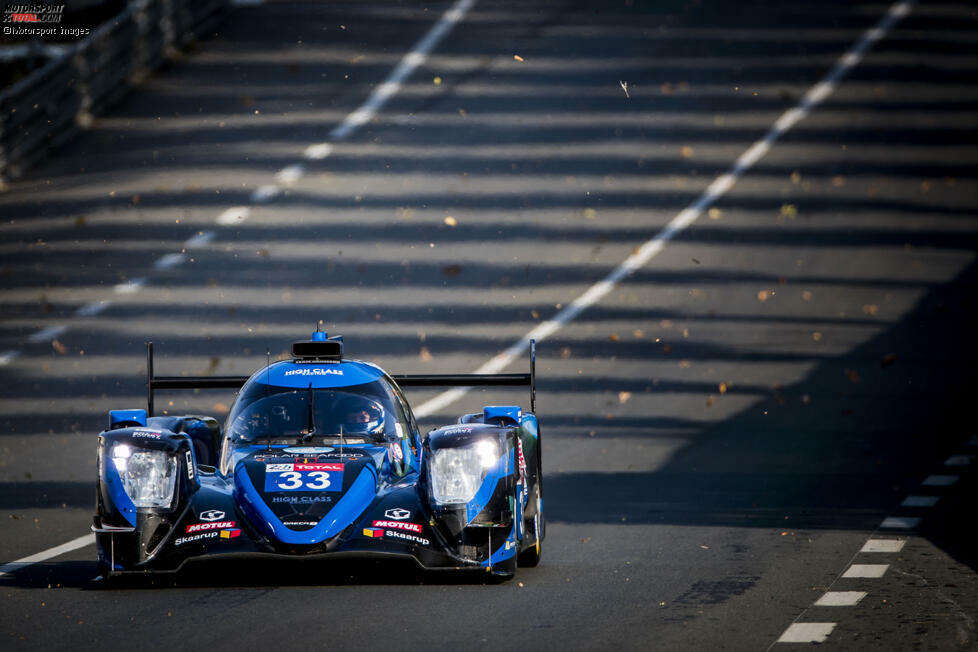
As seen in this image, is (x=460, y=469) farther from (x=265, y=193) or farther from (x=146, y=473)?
(x=265, y=193)

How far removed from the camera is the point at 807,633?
7.94 m

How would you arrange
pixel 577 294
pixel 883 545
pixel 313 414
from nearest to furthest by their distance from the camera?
pixel 313 414 < pixel 883 545 < pixel 577 294

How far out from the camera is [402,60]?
105 ft

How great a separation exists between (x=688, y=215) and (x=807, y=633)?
1870 centimetres

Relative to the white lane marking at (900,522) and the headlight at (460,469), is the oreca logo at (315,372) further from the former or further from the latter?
the white lane marking at (900,522)

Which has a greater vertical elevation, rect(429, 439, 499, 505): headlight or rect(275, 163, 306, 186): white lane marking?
rect(275, 163, 306, 186): white lane marking

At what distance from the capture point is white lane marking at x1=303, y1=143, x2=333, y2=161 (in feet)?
91.2

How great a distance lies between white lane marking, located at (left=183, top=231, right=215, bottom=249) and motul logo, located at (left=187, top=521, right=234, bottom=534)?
1561cm

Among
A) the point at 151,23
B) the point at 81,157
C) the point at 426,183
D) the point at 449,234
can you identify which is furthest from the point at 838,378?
the point at 151,23

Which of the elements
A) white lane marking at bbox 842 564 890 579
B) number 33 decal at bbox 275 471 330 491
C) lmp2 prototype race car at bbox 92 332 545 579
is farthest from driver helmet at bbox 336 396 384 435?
white lane marking at bbox 842 564 890 579

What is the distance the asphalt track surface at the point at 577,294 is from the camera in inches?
353

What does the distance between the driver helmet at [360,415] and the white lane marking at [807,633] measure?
3.27m

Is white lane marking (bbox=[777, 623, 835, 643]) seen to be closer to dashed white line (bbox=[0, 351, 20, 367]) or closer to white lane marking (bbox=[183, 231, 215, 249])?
dashed white line (bbox=[0, 351, 20, 367])

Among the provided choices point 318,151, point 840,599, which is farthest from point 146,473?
point 318,151
